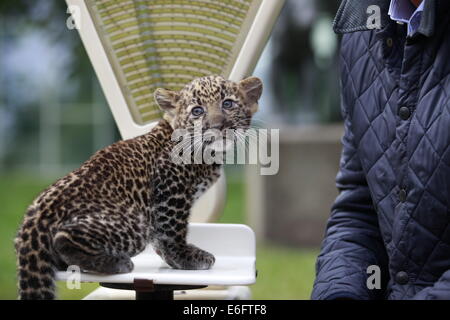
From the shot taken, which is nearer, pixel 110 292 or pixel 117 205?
pixel 117 205

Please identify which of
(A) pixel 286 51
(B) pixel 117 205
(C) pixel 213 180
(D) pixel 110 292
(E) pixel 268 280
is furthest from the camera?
(A) pixel 286 51

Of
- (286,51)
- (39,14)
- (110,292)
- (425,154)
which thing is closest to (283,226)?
(39,14)

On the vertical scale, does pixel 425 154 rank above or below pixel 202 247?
above

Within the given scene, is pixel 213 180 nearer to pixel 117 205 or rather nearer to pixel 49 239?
pixel 117 205

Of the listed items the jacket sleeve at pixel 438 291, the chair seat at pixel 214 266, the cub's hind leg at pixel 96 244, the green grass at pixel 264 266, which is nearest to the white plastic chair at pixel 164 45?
the chair seat at pixel 214 266

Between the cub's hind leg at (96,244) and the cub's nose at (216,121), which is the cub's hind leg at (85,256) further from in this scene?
the cub's nose at (216,121)

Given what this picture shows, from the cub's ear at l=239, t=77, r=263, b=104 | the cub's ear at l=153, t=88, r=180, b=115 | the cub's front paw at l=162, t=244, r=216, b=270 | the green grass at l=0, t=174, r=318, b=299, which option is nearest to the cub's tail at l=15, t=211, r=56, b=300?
the cub's front paw at l=162, t=244, r=216, b=270

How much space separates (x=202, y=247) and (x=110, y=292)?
356 millimetres

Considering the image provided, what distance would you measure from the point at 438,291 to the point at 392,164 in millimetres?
291

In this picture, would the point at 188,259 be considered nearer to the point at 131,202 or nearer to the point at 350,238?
the point at 131,202

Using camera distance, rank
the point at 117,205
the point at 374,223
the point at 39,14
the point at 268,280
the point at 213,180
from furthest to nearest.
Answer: the point at 39,14 < the point at 268,280 < the point at 374,223 < the point at 213,180 < the point at 117,205

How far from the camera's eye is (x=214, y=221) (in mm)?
2012

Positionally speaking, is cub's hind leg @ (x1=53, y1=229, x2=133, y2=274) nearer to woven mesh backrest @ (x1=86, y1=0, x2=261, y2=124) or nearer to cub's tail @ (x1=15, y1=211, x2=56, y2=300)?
cub's tail @ (x1=15, y1=211, x2=56, y2=300)

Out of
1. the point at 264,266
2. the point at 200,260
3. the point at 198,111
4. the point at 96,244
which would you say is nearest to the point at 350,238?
the point at 200,260
